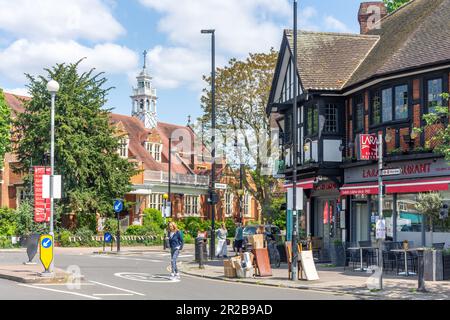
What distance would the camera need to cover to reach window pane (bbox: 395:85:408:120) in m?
27.2

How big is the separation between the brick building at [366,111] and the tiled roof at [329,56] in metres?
0.04

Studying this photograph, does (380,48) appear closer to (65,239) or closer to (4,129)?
(65,239)

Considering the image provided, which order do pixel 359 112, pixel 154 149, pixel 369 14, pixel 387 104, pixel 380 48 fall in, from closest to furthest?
pixel 387 104
pixel 359 112
pixel 380 48
pixel 369 14
pixel 154 149

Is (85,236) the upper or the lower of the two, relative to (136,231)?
lower

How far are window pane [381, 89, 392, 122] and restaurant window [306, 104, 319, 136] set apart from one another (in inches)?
147

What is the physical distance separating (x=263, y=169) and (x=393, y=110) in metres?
27.6

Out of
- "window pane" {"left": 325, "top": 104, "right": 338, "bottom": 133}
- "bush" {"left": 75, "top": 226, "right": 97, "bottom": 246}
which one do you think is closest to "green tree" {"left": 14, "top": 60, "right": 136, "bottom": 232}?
"bush" {"left": 75, "top": 226, "right": 97, "bottom": 246}

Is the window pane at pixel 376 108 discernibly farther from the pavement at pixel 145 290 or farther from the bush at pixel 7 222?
the bush at pixel 7 222

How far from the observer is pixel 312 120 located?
32031 mm

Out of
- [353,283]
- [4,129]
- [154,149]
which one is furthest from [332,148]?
[154,149]

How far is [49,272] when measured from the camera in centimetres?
2220

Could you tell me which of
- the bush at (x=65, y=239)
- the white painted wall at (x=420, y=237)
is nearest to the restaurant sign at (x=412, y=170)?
the white painted wall at (x=420, y=237)

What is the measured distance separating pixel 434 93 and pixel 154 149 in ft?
162

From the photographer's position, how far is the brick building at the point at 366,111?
86.6ft
